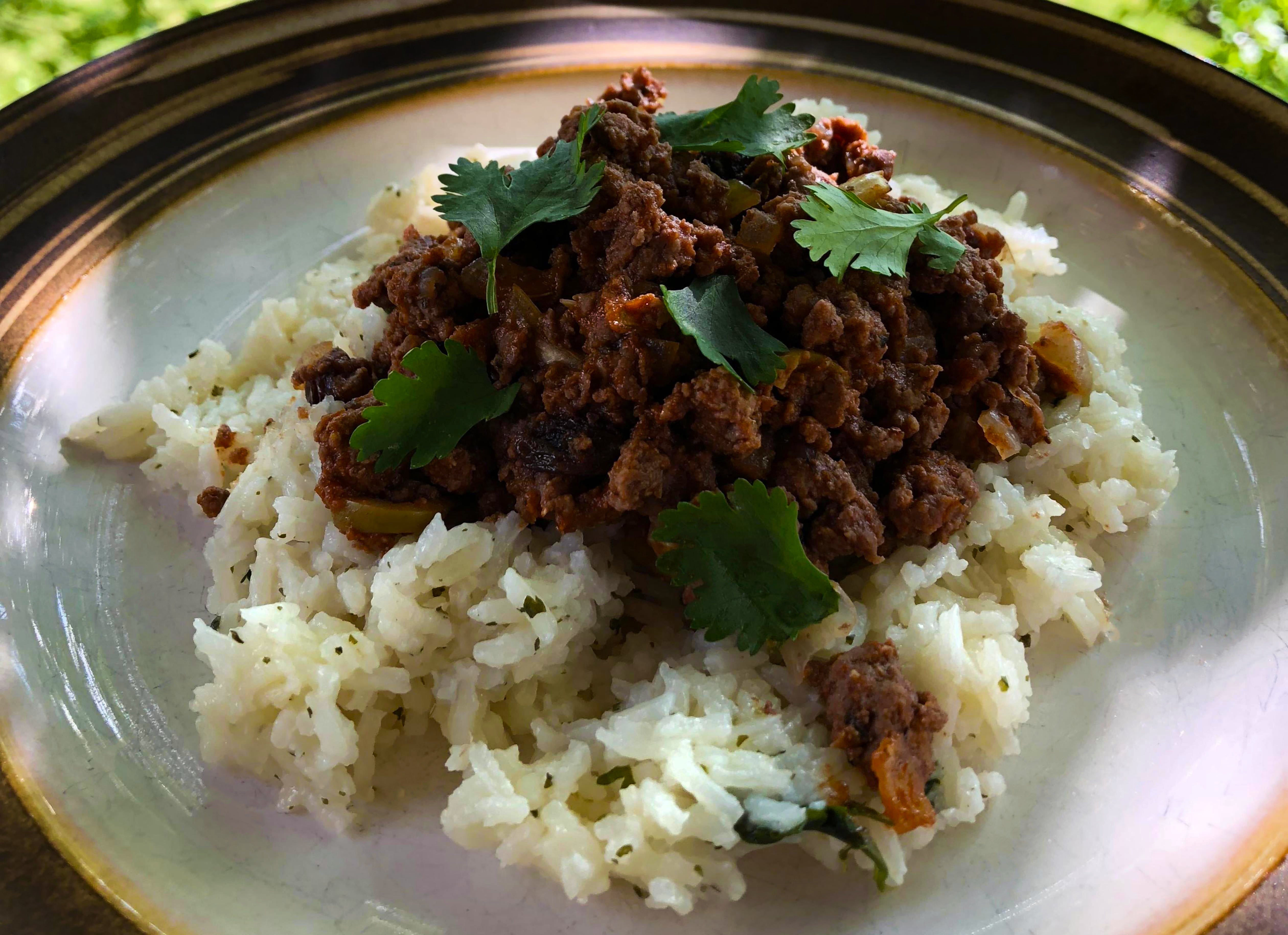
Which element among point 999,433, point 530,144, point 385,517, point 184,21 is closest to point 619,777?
point 385,517

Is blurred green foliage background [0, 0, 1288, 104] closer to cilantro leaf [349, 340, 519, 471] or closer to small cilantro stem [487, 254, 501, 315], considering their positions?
small cilantro stem [487, 254, 501, 315]

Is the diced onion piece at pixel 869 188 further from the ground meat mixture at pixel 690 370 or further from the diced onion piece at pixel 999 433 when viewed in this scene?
the diced onion piece at pixel 999 433

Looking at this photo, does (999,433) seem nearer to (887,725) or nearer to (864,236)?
(864,236)

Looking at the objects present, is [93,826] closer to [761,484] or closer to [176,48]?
[761,484]

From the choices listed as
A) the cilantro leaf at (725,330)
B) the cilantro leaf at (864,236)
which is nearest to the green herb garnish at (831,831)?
the cilantro leaf at (725,330)

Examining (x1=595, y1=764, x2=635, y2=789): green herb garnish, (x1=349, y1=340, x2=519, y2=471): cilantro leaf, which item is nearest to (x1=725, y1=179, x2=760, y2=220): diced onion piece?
(x1=349, y1=340, x2=519, y2=471): cilantro leaf
